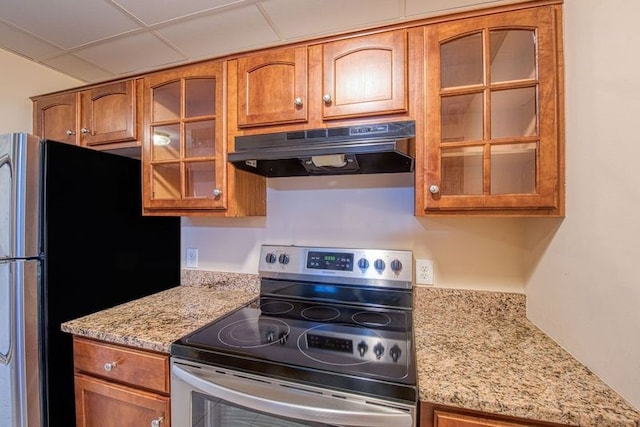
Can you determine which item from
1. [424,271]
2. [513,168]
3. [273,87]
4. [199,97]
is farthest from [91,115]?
[513,168]

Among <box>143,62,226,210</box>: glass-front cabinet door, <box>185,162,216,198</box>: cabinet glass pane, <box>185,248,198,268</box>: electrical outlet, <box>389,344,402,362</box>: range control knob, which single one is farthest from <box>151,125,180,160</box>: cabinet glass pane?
<box>389,344,402,362</box>: range control knob

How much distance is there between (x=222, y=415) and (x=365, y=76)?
1.37m

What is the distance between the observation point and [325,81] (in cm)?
119

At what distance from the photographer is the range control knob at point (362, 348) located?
96 cm

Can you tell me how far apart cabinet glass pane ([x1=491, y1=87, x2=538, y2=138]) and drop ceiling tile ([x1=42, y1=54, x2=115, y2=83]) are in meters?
2.27

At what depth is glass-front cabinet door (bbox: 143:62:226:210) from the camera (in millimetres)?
1343

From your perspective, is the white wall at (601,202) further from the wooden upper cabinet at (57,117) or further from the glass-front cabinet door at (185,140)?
the wooden upper cabinet at (57,117)

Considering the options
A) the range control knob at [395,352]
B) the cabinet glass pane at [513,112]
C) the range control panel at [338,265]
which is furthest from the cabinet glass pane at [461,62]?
the range control knob at [395,352]

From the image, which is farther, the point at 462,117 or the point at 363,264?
the point at 363,264

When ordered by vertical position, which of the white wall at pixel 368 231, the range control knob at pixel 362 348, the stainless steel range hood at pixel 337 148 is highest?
the stainless steel range hood at pixel 337 148

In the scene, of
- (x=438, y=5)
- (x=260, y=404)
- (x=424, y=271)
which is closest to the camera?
(x=260, y=404)

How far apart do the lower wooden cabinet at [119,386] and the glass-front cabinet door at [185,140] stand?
0.66 meters

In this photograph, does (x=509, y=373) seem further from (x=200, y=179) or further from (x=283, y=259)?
(x=200, y=179)

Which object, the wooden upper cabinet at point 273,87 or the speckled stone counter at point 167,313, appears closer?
the speckled stone counter at point 167,313
